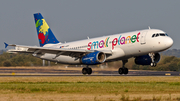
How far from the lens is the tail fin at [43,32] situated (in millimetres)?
50794

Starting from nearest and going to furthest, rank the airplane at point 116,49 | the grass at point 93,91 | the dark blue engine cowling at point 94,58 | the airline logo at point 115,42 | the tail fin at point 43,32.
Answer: the grass at point 93,91, the airplane at point 116,49, the airline logo at point 115,42, the dark blue engine cowling at point 94,58, the tail fin at point 43,32

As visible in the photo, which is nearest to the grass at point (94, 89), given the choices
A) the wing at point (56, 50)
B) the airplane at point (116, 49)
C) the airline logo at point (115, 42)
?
the airplane at point (116, 49)

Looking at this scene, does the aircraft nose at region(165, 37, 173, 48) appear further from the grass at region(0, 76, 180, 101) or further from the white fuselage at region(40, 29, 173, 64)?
the grass at region(0, 76, 180, 101)

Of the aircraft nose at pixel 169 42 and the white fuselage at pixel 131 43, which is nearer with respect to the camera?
the aircraft nose at pixel 169 42

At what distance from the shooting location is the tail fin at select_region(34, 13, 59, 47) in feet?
167

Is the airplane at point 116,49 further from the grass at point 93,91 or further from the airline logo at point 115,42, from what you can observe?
the grass at point 93,91

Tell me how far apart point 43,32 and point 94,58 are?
16020 mm

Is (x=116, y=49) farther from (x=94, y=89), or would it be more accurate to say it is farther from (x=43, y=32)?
(x=94, y=89)

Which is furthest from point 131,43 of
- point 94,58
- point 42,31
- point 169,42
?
point 42,31

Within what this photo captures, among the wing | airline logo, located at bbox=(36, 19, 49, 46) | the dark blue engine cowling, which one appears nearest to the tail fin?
airline logo, located at bbox=(36, 19, 49, 46)

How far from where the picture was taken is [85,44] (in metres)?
44.2

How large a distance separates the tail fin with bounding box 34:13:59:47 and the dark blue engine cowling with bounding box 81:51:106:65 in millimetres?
12229

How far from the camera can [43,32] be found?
169 feet

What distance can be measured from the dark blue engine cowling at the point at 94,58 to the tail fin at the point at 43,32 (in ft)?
40.1
